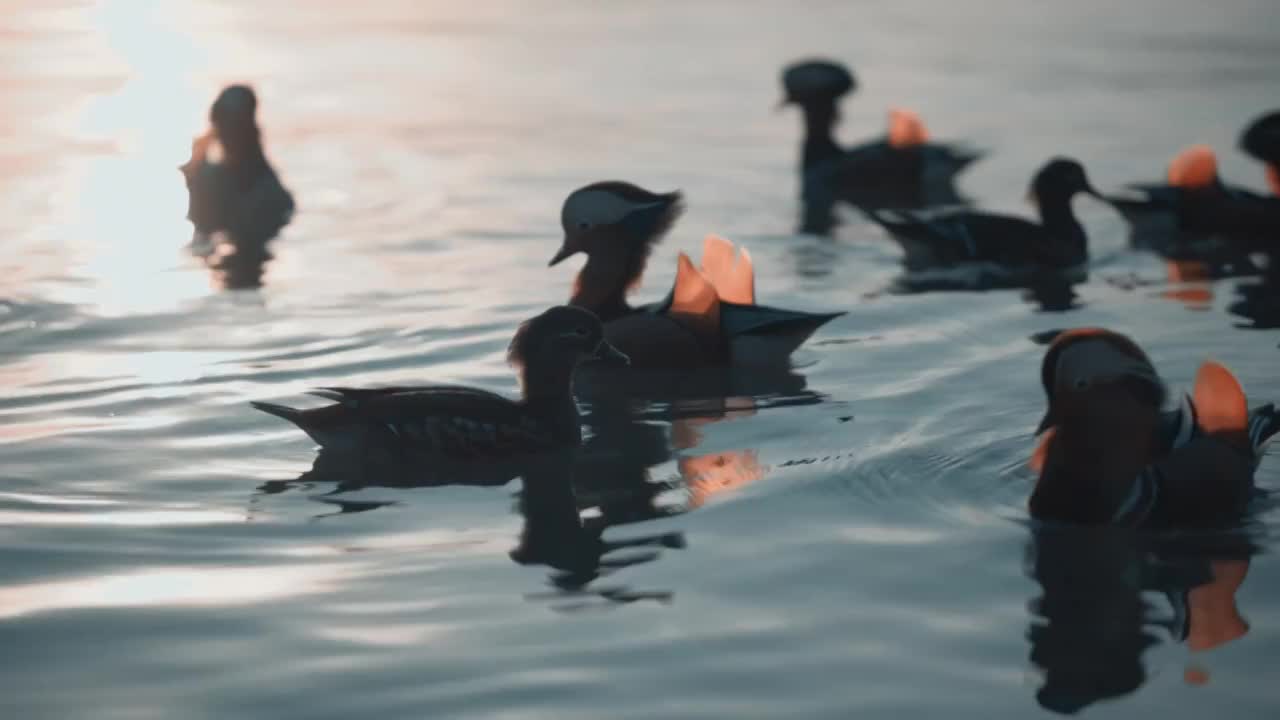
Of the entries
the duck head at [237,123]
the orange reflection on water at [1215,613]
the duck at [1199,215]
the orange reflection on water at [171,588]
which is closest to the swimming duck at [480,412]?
the orange reflection on water at [171,588]

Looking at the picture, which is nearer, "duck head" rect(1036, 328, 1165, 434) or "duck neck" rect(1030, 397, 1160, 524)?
"duck head" rect(1036, 328, 1165, 434)

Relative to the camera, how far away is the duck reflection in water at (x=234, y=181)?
16094mm

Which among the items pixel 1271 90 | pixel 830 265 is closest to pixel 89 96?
pixel 830 265

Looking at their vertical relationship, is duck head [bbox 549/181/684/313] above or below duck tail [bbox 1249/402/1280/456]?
above

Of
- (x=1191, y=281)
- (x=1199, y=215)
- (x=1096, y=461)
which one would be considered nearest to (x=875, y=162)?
(x=1199, y=215)

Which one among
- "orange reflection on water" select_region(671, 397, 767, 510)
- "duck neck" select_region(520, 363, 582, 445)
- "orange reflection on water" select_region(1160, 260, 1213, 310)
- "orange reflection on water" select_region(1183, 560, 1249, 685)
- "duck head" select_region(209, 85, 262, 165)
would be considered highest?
"duck head" select_region(209, 85, 262, 165)

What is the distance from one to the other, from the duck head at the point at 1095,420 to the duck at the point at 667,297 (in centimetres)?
348

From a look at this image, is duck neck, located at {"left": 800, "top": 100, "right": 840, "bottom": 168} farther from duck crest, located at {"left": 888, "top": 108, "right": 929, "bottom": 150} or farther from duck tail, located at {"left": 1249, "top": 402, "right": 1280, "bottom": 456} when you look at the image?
duck tail, located at {"left": 1249, "top": 402, "right": 1280, "bottom": 456}

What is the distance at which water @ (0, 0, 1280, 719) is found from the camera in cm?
646

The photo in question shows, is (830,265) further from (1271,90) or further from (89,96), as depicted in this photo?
(89,96)

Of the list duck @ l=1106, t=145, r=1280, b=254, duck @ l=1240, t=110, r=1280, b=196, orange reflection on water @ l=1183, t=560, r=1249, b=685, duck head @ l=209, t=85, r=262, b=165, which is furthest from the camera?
duck head @ l=209, t=85, r=262, b=165

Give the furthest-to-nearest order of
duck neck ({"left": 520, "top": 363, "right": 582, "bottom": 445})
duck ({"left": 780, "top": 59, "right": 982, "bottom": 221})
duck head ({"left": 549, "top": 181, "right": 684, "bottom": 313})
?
1. duck ({"left": 780, "top": 59, "right": 982, "bottom": 221})
2. duck head ({"left": 549, "top": 181, "right": 684, "bottom": 313})
3. duck neck ({"left": 520, "top": 363, "right": 582, "bottom": 445})

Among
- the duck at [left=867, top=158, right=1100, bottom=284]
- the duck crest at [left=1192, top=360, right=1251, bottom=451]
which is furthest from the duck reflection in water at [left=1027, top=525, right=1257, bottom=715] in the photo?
the duck at [left=867, top=158, right=1100, bottom=284]

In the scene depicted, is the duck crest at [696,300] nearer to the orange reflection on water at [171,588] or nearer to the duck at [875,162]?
the orange reflection on water at [171,588]
